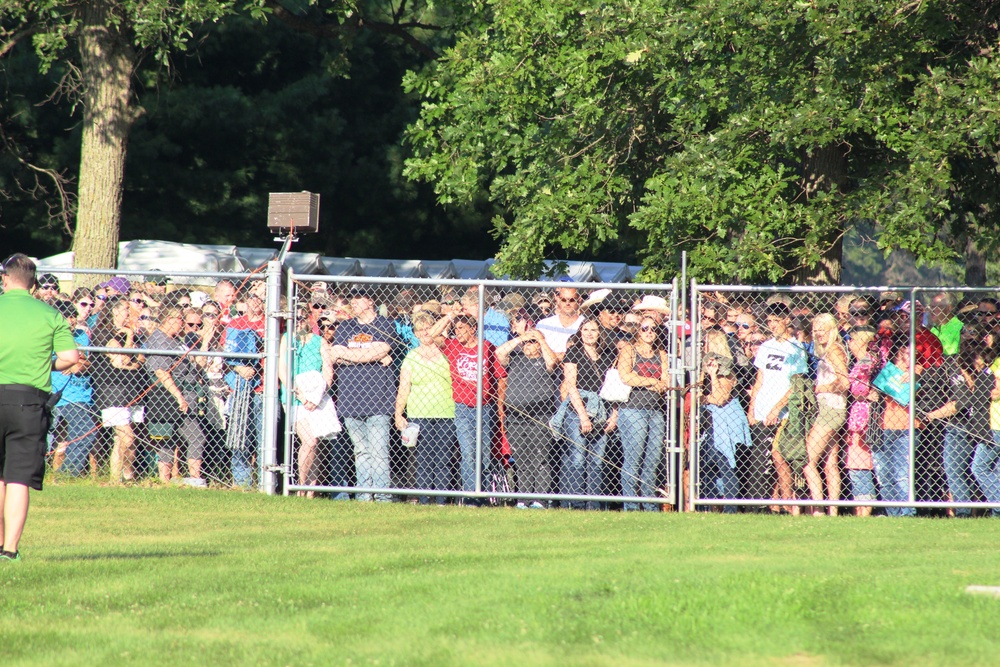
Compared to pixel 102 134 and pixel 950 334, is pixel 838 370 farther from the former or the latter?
pixel 102 134

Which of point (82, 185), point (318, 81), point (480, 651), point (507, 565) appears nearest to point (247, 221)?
point (318, 81)

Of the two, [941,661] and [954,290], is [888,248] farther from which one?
[941,661]

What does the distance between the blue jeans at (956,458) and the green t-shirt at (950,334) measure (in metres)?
0.68

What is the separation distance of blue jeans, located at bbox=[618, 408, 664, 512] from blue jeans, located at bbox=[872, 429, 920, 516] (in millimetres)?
1922

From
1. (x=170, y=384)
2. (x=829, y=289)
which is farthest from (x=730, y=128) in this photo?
(x=170, y=384)

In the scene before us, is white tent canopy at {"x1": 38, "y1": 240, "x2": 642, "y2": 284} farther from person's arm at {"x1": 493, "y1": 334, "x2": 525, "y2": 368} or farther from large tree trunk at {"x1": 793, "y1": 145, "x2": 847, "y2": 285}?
person's arm at {"x1": 493, "y1": 334, "x2": 525, "y2": 368}

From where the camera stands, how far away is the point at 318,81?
26000 mm

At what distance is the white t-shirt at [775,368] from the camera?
10930 millimetres

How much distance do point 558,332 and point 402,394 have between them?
155cm

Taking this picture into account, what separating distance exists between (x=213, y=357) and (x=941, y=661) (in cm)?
795

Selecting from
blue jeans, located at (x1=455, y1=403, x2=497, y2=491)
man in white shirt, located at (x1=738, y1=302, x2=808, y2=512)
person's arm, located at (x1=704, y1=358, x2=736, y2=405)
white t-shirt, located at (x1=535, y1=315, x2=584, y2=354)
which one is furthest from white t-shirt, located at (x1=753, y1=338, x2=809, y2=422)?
blue jeans, located at (x1=455, y1=403, x2=497, y2=491)

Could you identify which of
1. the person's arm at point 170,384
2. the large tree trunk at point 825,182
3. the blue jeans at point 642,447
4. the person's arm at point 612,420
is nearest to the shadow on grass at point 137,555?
the person's arm at point 170,384

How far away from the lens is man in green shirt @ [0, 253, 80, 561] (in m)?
7.45

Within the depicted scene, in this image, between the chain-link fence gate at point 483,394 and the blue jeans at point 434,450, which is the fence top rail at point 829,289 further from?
the blue jeans at point 434,450
